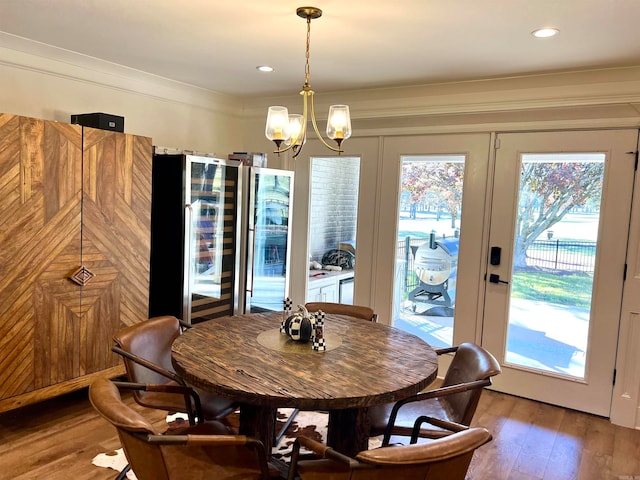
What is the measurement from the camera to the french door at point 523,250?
3.41 meters

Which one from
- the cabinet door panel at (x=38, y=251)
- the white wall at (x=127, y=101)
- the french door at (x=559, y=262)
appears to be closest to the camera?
the cabinet door panel at (x=38, y=251)

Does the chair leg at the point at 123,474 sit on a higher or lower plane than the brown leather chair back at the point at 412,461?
lower

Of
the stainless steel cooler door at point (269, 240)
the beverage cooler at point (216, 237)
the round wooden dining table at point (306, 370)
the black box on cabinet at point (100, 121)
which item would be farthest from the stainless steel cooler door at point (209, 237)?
the round wooden dining table at point (306, 370)

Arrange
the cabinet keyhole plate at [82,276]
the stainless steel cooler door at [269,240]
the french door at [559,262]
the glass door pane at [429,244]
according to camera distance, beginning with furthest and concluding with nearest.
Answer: the stainless steel cooler door at [269,240] < the glass door pane at [429,244] < the french door at [559,262] < the cabinet keyhole plate at [82,276]

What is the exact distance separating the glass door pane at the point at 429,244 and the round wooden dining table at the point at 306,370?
1.52 meters

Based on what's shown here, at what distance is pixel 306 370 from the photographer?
6.57 ft

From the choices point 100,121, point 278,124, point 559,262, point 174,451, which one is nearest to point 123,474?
point 174,451

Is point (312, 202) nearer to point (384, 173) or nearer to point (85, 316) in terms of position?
point (384, 173)

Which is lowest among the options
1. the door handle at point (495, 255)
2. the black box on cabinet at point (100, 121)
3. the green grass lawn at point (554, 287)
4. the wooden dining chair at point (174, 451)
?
the wooden dining chair at point (174, 451)

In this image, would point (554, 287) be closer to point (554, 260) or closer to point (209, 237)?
point (554, 260)

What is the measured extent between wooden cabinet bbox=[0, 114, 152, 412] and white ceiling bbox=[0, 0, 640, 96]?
60cm

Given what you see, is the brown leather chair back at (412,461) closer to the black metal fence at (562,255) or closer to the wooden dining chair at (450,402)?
the wooden dining chair at (450,402)

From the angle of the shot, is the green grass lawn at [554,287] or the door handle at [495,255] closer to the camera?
the green grass lawn at [554,287]

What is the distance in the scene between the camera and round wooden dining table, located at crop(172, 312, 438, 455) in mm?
1788
